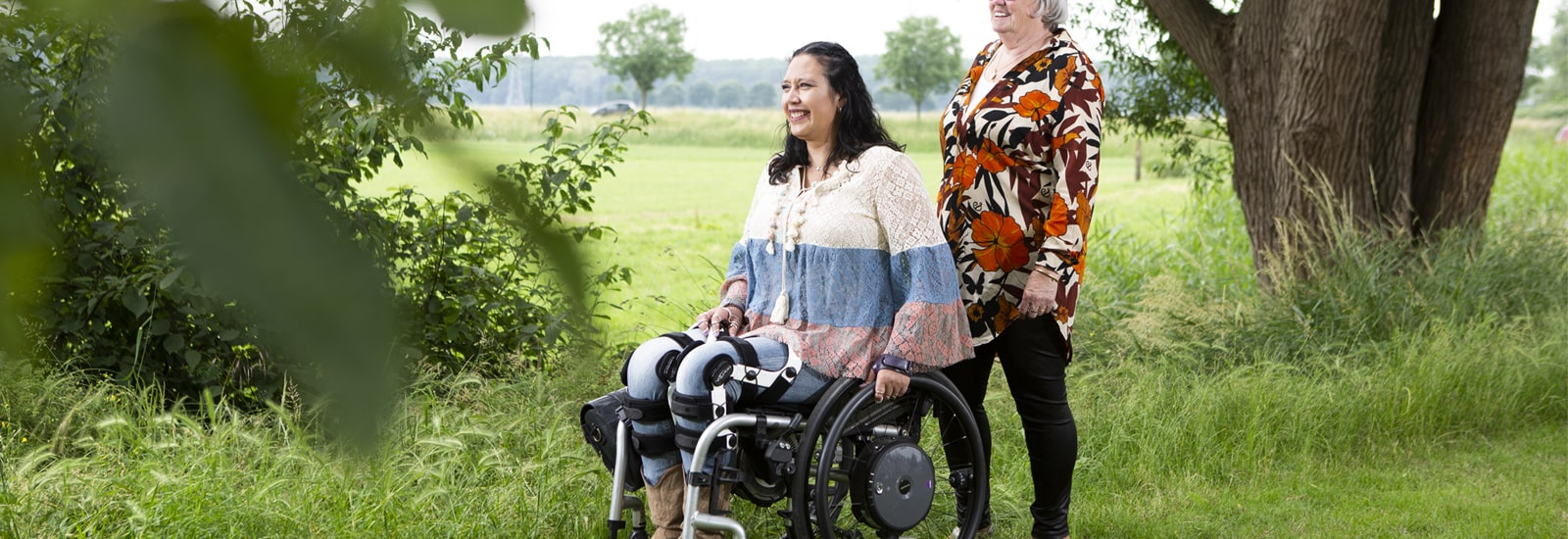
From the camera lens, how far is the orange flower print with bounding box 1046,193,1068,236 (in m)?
2.39

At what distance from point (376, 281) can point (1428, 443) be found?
13.8 feet

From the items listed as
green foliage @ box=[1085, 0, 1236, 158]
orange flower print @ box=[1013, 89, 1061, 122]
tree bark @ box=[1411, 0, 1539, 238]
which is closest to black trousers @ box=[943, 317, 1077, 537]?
orange flower print @ box=[1013, 89, 1061, 122]

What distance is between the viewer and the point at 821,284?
243 cm

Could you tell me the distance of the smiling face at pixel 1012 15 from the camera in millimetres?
2400

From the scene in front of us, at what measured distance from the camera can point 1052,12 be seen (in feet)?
7.95

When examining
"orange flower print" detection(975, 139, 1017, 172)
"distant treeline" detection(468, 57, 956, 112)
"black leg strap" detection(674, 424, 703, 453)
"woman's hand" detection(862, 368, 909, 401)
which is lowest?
"black leg strap" detection(674, 424, 703, 453)

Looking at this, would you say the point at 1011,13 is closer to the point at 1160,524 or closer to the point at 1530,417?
the point at 1160,524

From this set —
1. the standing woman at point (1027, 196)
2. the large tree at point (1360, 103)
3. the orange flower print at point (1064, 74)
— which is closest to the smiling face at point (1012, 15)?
the standing woman at point (1027, 196)

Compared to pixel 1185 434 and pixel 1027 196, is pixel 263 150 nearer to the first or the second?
pixel 1027 196

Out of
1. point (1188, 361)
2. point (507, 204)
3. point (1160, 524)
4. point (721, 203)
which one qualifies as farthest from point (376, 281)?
point (721, 203)

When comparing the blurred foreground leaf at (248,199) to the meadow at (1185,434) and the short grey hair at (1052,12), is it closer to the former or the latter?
the meadow at (1185,434)

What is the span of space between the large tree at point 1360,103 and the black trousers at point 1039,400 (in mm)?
2305

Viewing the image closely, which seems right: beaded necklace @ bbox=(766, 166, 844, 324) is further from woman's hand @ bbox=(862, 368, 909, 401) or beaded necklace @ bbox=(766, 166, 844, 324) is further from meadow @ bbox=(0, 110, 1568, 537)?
meadow @ bbox=(0, 110, 1568, 537)

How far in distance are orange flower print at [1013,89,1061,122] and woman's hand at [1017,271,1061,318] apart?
1.00ft
